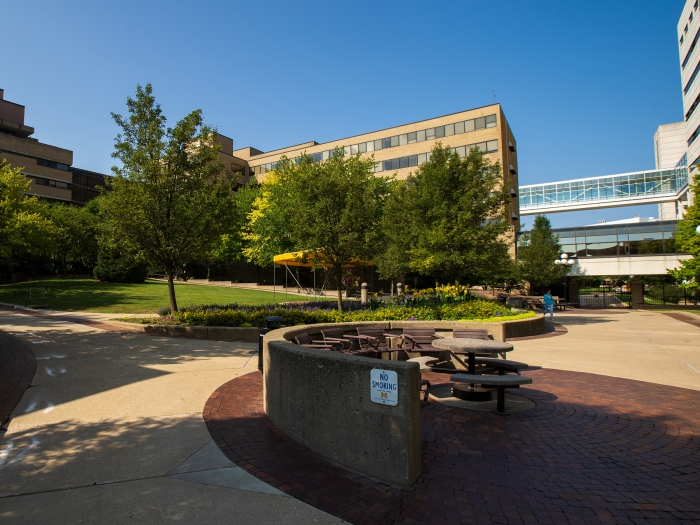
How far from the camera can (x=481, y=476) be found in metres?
3.91

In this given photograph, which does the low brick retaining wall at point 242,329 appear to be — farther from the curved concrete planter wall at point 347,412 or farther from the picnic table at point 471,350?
the curved concrete planter wall at point 347,412

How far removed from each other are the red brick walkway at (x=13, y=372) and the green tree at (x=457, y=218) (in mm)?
13568

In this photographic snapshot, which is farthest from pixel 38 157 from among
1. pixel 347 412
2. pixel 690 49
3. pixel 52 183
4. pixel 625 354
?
pixel 690 49

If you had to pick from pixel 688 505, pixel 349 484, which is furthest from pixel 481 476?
pixel 688 505

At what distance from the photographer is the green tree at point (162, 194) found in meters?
13.7

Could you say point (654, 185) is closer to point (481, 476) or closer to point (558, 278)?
point (558, 278)

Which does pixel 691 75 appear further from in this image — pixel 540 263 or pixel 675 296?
pixel 540 263

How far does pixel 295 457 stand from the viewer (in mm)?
4242

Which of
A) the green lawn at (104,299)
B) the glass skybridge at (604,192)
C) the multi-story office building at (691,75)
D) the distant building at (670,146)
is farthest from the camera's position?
the distant building at (670,146)

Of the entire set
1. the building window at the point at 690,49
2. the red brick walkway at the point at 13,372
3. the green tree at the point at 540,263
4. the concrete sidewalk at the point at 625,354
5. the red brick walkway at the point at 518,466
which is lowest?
the concrete sidewalk at the point at 625,354

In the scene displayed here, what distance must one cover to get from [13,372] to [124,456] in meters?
5.10

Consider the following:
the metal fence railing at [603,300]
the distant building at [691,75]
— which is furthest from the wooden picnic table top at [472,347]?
the distant building at [691,75]

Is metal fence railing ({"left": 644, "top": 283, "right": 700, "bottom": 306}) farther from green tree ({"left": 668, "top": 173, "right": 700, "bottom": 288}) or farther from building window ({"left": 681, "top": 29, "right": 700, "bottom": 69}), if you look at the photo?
building window ({"left": 681, "top": 29, "right": 700, "bottom": 69})

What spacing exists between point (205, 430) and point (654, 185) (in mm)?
77402
